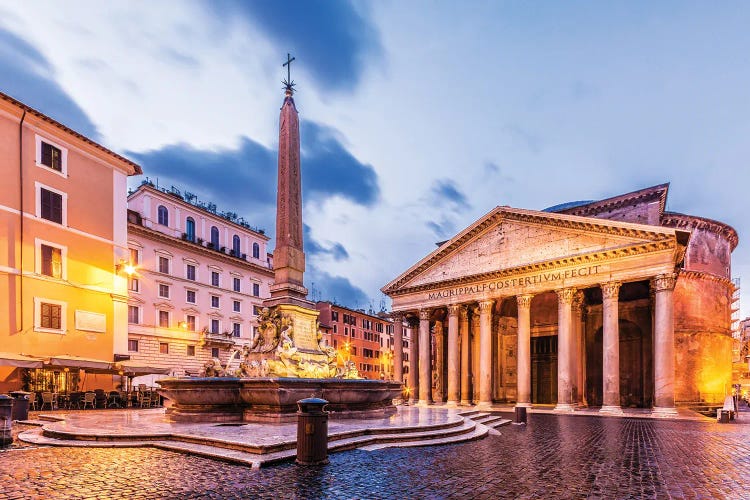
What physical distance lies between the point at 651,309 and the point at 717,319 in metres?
7.45

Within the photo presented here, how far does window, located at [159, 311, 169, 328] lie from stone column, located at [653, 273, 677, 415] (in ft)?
99.0

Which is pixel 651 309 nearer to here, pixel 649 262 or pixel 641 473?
pixel 649 262

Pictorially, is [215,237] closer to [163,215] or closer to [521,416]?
[163,215]

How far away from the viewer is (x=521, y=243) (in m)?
28.0

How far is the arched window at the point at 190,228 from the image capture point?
37609 mm

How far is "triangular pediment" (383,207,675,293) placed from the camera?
23766 mm

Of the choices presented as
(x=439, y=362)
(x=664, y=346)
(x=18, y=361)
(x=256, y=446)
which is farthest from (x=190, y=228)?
(x=256, y=446)

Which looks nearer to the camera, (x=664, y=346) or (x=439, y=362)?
(x=664, y=346)

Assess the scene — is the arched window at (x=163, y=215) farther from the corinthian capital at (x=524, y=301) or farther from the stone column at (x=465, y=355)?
the corinthian capital at (x=524, y=301)

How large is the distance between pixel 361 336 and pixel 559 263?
43154 mm

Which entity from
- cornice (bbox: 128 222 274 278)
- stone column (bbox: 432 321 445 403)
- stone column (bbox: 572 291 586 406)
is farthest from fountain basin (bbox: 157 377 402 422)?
cornice (bbox: 128 222 274 278)

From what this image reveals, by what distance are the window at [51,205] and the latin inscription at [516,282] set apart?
20.9 metres

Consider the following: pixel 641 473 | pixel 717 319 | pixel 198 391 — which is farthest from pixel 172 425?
pixel 717 319

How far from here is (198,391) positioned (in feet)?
37.9
